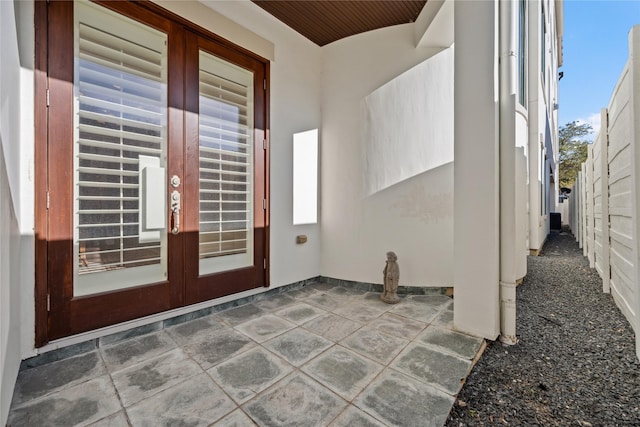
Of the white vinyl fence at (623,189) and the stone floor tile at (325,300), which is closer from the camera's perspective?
the white vinyl fence at (623,189)

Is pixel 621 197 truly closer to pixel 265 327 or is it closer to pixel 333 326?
pixel 333 326

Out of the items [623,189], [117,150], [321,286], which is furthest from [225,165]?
[623,189]

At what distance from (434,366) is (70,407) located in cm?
199

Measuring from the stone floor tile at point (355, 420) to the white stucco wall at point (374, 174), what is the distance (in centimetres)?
199

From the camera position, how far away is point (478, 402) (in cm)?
135

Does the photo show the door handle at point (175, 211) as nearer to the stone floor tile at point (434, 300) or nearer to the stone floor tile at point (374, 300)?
the stone floor tile at point (374, 300)

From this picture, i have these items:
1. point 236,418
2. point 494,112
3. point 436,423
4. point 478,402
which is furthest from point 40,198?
point 494,112

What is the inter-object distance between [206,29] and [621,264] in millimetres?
4357

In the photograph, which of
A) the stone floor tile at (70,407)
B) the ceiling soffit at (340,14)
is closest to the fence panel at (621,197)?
the ceiling soffit at (340,14)

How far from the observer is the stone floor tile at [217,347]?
68.1 inches

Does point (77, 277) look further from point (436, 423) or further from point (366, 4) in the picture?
point (366, 4)

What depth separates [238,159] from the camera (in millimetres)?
2764

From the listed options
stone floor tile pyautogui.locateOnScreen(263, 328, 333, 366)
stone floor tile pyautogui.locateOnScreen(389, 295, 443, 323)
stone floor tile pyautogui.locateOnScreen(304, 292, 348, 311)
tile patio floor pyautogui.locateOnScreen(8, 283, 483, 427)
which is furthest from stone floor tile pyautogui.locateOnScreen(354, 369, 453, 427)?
stone floor tile pyautogui.locateOnScreen(304, 292, 348, 311)

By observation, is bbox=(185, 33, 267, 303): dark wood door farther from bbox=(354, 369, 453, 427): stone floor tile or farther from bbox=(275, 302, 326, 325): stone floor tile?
bbox=(354, 369, 453, 427): stone floor tile
